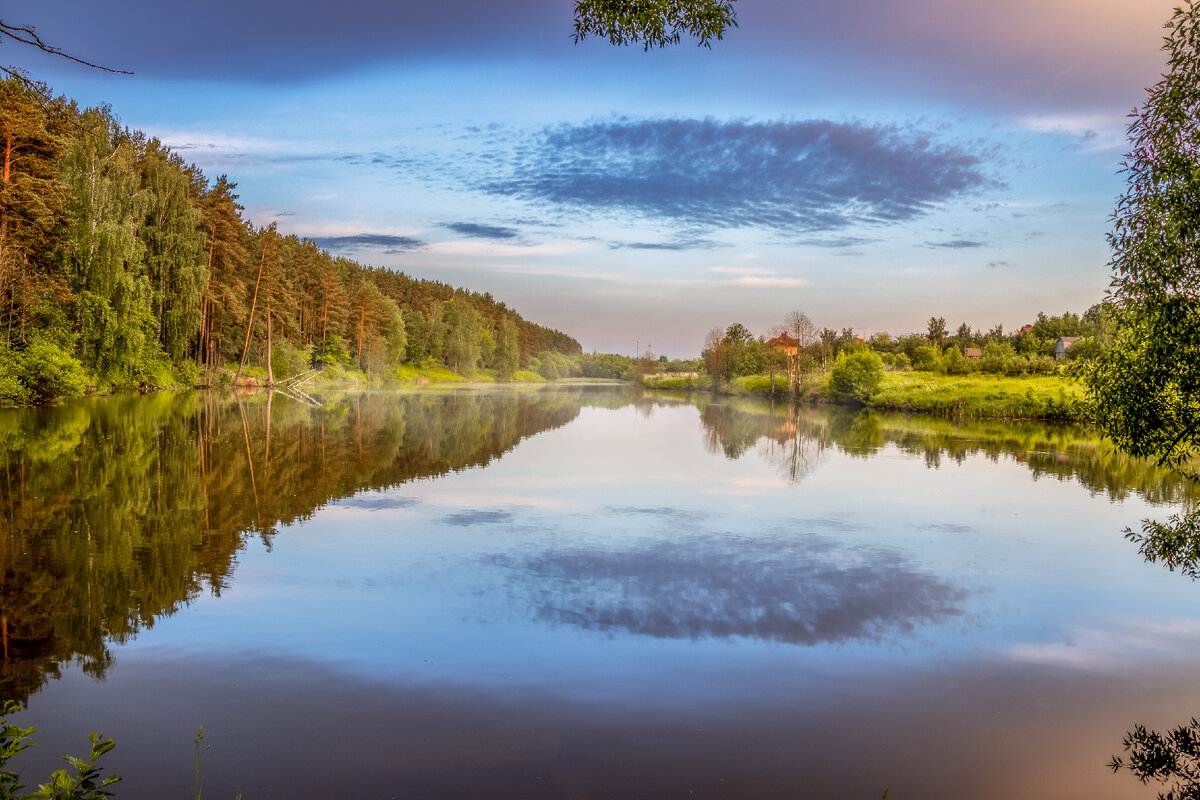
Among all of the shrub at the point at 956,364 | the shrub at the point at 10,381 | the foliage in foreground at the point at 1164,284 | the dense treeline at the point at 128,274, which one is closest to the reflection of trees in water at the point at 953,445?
the foliage in foreground at the point at 1164,284

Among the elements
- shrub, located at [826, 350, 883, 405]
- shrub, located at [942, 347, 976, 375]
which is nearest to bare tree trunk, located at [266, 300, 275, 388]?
shrub, located at [826, 350, 883, 405]

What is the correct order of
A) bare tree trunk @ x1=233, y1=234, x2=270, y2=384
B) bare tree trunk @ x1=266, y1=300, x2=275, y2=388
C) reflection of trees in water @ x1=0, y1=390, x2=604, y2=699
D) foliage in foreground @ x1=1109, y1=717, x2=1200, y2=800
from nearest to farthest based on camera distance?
1. foliage in foreground @ x1=1109, y1=717, x2=1200, y2=800
2. reflection of trees in water @ x1=0, y1=390, x2=604, y2=699
3. bare tree trunk @ x1=233, y1=234, x2=270, y2=384
4. bare tree trunk @ x1=266, y1=300, x2=275, y2=388

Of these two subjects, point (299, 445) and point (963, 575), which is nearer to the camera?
point (963, 575)

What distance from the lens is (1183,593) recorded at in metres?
11.9

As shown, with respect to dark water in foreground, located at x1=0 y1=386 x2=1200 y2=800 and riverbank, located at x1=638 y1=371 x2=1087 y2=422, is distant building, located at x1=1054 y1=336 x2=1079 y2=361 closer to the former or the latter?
riverbank, located at x1=638 y1=371 x2=1087 y2=422

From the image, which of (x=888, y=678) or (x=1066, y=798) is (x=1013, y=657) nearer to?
(x=888, y=678)

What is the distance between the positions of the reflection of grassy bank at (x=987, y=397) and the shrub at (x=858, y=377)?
3.11ft

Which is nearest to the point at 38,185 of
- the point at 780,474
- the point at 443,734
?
the point at 780,474

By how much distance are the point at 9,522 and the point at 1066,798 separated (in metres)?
16.0

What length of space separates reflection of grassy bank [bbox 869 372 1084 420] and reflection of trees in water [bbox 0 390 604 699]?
32756 mm

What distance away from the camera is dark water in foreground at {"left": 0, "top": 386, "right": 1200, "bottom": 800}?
6137 mm

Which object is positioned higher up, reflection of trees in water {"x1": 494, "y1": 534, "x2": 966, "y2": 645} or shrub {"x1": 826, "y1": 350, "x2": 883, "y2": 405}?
shrub {"x1": 826, "y1": 350, "x2": 883, "y2": 405}

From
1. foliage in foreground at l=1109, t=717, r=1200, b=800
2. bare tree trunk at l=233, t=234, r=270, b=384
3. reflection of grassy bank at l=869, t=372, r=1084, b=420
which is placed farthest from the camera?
bare tree trunk at l=233, t=234, r=270, b=384

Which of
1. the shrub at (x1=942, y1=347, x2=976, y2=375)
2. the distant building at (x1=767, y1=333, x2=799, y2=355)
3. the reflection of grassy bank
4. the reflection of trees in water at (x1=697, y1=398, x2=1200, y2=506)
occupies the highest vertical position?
the distant building at (x1=767, y1=333, x2=799, y2=355)
